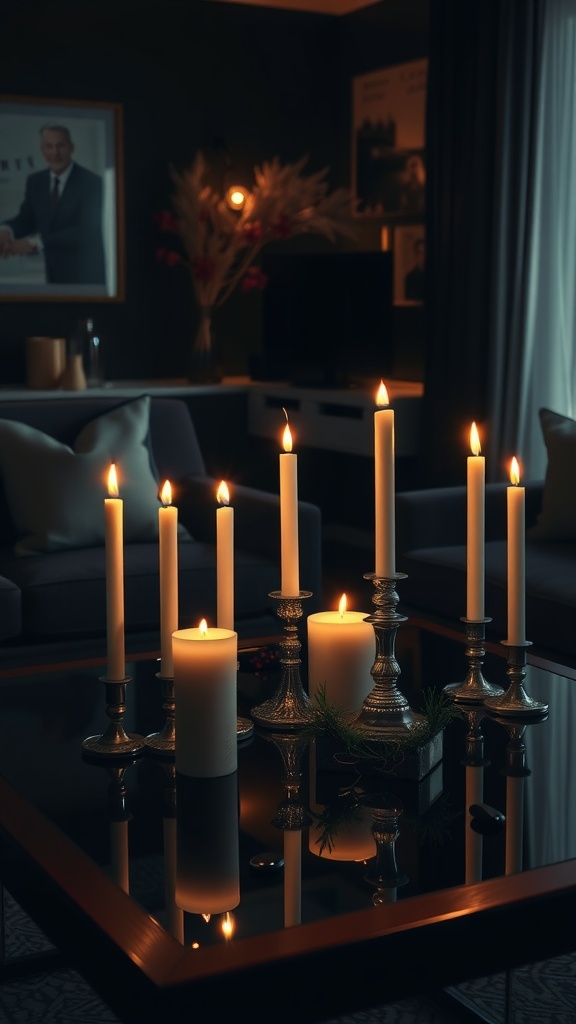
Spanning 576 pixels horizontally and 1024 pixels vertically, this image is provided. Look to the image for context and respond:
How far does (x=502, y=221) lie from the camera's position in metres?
4.70

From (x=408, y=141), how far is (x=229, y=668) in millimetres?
4518

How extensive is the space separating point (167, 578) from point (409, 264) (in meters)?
4.14

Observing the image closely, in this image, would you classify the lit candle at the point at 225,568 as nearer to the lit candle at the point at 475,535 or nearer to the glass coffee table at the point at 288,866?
the glass coffee table at the point at 288,866

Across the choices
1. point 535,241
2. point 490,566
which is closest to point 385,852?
point 490,566

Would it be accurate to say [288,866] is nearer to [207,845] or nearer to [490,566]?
[207,845]

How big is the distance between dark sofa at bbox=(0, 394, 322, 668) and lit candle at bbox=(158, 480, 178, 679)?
1.49m

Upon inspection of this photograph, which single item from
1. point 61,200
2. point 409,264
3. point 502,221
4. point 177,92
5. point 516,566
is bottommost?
point 516,566

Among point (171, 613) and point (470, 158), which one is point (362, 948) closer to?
point (171, 613)

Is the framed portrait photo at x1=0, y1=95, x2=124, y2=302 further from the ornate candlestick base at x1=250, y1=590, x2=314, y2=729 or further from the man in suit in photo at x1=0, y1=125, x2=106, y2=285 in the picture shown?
the ornate candlestick base at x1=250, y1=590, x2=314, y2=729

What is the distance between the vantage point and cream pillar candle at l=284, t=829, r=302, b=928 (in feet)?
4.13

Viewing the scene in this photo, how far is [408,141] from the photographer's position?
223 inches

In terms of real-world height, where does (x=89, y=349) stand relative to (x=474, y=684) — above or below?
above

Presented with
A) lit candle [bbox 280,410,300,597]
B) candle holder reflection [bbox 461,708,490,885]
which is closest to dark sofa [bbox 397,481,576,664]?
candle holder reflection [bbox 461,708,490,885]

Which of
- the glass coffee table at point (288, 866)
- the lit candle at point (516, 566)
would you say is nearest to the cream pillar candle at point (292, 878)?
the glass coffee table at point (288, 866)
